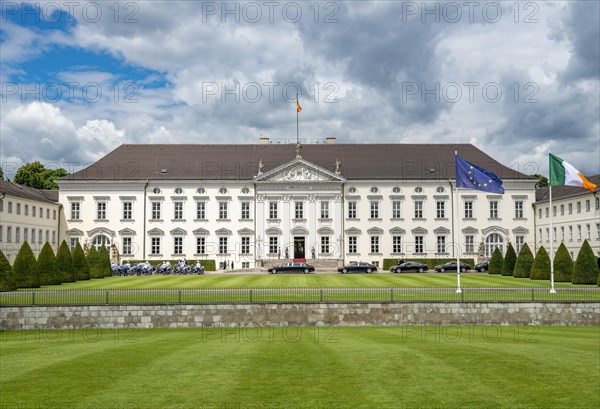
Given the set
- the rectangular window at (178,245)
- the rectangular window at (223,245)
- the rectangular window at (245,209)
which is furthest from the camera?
the rectangular window at (245,209)

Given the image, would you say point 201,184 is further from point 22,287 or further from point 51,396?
point 51,396

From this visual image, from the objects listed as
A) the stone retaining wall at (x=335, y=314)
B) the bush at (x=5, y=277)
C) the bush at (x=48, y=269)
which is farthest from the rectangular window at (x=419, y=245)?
the bush at (x=5, y=277)

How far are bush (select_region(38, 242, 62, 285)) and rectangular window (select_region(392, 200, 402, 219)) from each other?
41217 mm

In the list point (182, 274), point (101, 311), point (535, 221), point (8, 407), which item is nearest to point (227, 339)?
point (101, 311)

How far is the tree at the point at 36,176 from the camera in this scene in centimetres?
9094

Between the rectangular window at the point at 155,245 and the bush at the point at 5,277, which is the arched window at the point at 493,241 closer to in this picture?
the rectangular window at the point at 155,245

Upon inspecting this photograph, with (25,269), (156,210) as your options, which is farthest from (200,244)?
(25,269)

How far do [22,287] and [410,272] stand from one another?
3498 centimetres

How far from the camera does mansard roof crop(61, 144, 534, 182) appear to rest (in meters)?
73.0

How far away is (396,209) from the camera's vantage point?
73125mm

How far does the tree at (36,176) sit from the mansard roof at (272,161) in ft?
73.0

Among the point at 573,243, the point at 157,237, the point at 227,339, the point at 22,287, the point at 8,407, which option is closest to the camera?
Result: the point at 8,407

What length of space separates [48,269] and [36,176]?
53.8 meters

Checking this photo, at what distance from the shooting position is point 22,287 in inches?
1554
